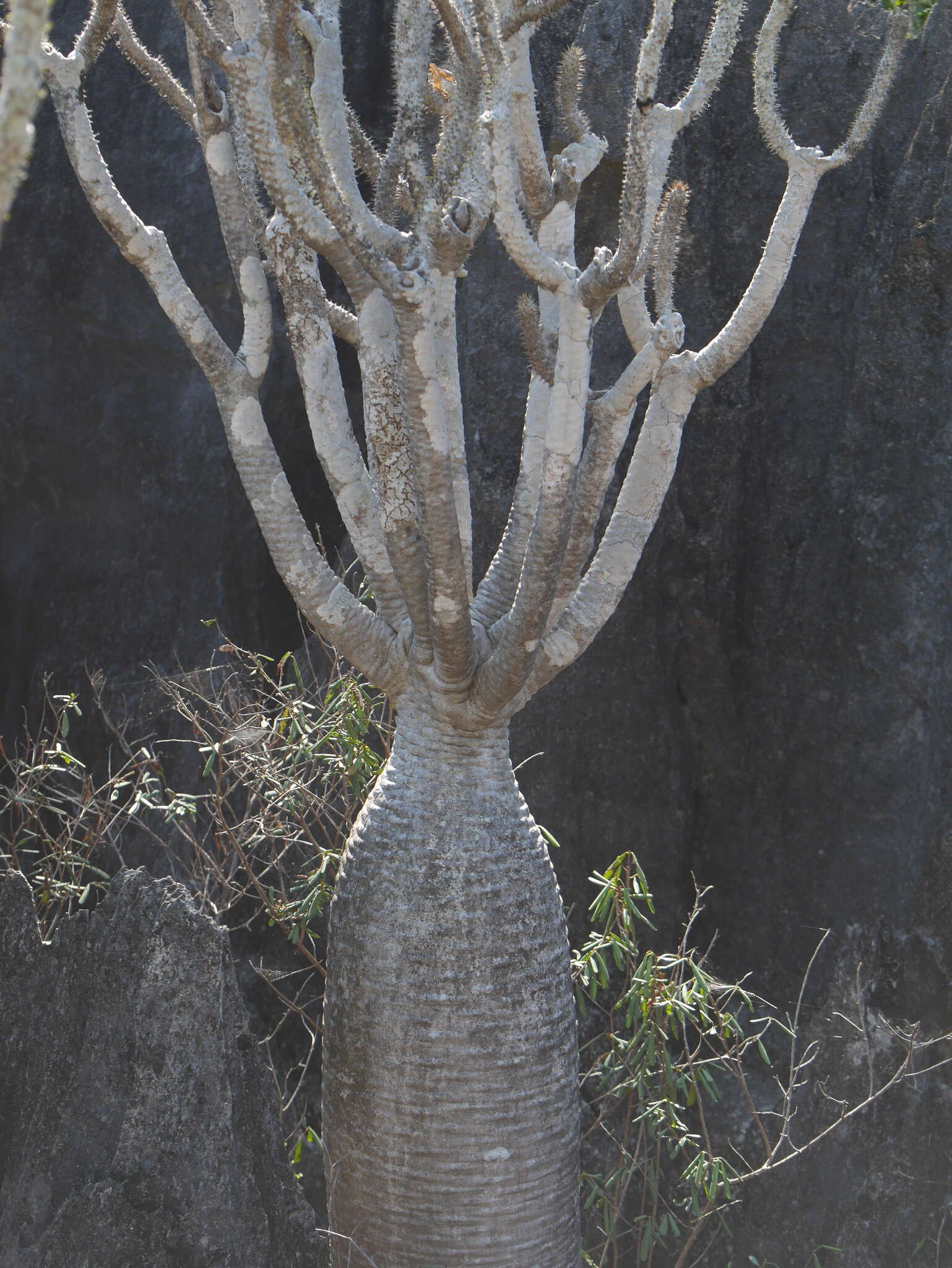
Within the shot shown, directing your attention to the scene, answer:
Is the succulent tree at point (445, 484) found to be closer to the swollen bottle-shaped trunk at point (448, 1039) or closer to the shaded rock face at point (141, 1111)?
the swollen bottle-shaped trunk at point (448, 1039)

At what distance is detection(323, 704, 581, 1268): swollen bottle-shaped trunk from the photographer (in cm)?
222

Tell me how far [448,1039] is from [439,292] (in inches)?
54.2

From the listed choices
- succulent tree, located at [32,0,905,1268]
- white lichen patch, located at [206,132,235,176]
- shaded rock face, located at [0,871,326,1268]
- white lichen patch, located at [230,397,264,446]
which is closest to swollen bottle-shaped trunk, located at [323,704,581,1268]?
succulent tree, located at [32,0,905,1268]

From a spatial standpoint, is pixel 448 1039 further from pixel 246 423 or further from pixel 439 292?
pixel 439 292

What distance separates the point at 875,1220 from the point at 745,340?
7.80 ft

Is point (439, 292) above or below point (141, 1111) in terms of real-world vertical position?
above

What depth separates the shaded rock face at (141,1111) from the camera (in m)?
2.31

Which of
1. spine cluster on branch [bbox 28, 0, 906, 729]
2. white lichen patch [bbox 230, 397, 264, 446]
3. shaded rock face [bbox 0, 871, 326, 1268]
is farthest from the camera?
white lichen patch [bbox 230, 397, 264, 446]

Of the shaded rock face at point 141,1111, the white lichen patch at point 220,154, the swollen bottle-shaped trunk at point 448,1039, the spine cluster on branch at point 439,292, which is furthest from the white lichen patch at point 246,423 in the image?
the shaded rock face at point 141,1111

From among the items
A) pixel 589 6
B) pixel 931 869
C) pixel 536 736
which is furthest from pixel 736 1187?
pixel 589 6

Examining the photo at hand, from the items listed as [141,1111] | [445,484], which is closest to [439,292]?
[445,484]

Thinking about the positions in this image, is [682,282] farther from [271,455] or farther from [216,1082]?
[216,1082]

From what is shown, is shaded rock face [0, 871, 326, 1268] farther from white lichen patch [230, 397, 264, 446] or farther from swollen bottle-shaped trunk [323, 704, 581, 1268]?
white lichen patch [230, 397, 264, 446]

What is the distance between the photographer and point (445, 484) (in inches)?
87.7
